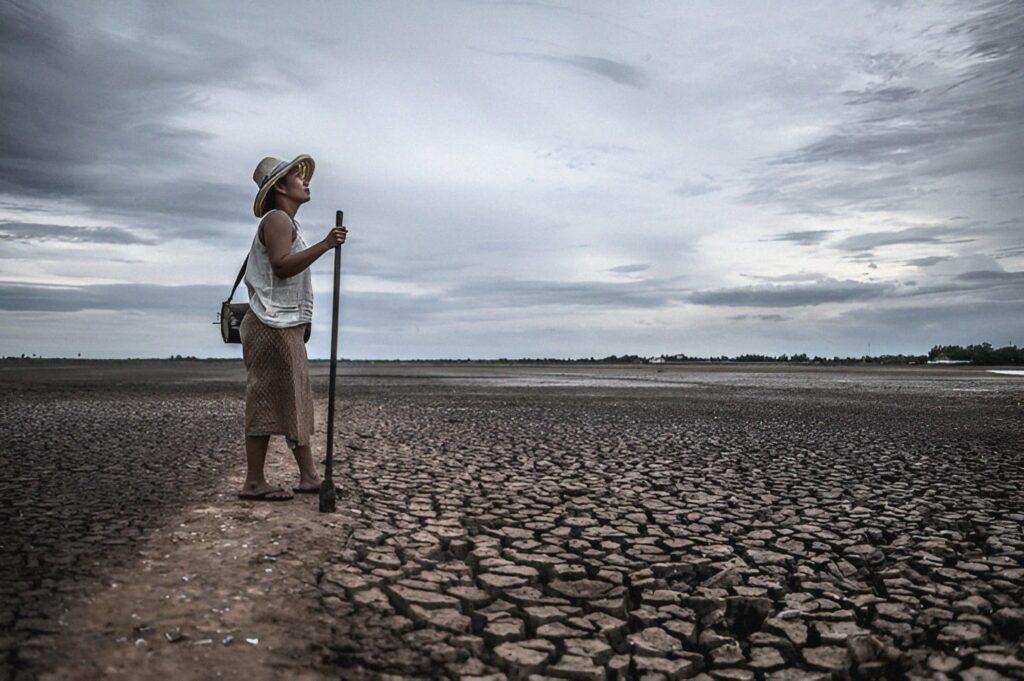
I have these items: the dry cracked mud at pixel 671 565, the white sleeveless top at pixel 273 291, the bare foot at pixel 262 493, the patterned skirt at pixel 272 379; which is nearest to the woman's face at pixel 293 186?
the white sleeveless top at pixel 273 291

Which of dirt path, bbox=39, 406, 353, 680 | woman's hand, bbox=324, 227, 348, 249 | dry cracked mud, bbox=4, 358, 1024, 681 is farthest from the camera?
woman's hand, bbox=324, 227, 348, 249

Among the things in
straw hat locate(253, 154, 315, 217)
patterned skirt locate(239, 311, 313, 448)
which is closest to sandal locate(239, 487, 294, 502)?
patterned skirt locate(239, 311, 313, 448)

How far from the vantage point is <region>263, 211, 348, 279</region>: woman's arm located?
155 inches

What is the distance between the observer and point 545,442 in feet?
23.9

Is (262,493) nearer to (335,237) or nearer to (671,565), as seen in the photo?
(335,237)

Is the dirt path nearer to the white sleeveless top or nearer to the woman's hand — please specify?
the white sleeveless top

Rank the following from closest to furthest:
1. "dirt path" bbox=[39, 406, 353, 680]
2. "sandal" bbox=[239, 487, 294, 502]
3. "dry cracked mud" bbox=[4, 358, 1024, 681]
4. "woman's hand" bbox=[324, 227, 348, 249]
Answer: "dirt path" bbox=[39, 406, 353, 680]
"dry cracked mud" bbox=[4, 358, 1024, 681]
"woman's hand" bbox=[324, 227, 348, 249]
"sandal" bbox=[239, 487, 294, 502]

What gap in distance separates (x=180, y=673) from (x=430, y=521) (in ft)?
6.18

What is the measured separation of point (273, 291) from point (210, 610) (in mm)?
2087

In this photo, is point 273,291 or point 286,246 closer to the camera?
point 286,246

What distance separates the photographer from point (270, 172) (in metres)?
4.20

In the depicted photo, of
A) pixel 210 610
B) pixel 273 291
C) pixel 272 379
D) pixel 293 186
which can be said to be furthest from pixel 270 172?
pixel 210 610

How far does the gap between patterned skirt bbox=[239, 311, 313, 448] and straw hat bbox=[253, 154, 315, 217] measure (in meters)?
0.68

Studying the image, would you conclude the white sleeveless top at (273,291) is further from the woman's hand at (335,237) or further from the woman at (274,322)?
the woman's hand at (335,237)
